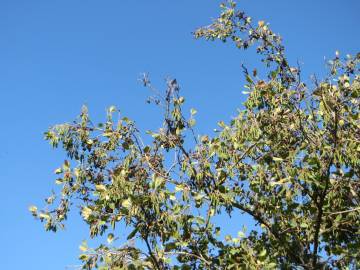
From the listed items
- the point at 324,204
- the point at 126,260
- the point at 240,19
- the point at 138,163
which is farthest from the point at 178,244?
the point at 240,19

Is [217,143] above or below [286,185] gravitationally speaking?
above

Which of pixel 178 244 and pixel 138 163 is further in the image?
pixel 138 163

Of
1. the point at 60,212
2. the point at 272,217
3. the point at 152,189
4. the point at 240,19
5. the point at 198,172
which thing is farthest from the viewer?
the point at 240,19

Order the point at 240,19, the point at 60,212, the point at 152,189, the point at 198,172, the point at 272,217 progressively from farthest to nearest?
the point at 240,19
the point at 272,217
the point at 60,212
the point at 198,172
the point at 152,189

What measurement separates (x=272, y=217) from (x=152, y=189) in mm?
2623

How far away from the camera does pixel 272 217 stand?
8.39 m

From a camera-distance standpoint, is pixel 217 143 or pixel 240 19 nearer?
pixel 217 143

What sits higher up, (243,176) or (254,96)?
(254,96)

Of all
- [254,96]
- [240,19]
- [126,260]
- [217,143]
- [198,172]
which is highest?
[240,19]

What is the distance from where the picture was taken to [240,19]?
10.7 metres

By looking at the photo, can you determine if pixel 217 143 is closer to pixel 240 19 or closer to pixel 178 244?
pixel 178 244

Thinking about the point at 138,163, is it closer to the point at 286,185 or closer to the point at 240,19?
the point at 286,185

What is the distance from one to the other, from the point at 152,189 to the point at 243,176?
7.69ft

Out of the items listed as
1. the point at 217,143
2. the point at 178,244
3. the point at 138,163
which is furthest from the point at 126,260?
the point at 217,143
